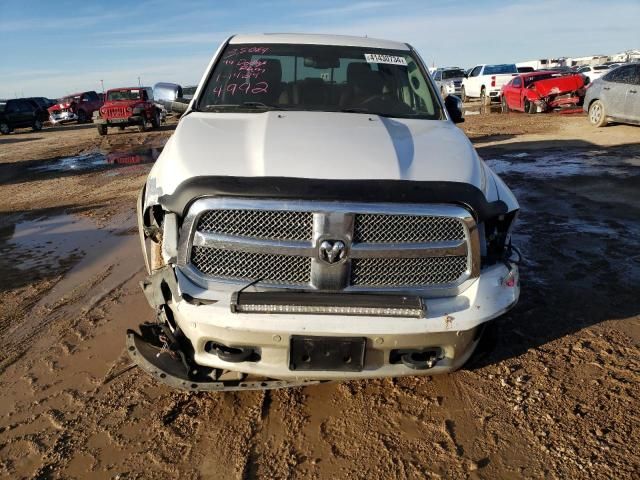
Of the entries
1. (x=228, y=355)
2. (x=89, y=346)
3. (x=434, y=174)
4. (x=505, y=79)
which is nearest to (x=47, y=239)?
(x=89, y=346)

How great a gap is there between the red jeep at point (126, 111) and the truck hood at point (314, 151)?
17.7 m

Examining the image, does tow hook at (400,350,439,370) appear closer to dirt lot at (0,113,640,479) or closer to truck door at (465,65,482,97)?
dirt lot at (0,113,640,479)

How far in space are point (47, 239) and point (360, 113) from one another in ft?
14.8

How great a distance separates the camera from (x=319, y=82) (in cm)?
405

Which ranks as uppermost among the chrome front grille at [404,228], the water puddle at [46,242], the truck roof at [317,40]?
the truck roof at [317,40]

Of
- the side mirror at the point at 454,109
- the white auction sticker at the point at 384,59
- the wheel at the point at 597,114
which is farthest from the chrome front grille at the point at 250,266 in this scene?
the wheel at the point at 597,114

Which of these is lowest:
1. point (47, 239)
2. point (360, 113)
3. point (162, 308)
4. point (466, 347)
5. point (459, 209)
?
point (47, 239)

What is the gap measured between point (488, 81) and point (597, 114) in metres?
10.1

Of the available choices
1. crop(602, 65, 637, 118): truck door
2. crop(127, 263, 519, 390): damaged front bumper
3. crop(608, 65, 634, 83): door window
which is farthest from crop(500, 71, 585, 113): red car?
crop(127, 263, 519, 390): damaged front bumper

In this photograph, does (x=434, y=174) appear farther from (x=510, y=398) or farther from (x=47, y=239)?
(x=47, y=239)

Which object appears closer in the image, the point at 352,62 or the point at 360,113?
the point at 360,113

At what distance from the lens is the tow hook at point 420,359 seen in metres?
2.52

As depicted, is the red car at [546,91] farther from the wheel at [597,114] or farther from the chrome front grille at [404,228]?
the chrome front grille at [404,228]

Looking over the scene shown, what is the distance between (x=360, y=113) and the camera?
12.1 feet
